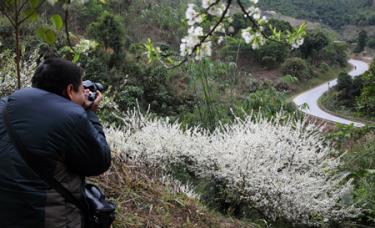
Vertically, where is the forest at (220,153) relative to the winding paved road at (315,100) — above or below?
above

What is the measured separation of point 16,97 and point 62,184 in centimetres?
36

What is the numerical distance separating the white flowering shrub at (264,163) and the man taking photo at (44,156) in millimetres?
3006

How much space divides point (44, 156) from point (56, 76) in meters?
0.33

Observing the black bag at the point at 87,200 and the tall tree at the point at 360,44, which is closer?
the black bag at the point at 87,200

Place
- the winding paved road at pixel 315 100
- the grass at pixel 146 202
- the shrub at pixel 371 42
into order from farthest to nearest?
the shrub at pixel 371 42
the winding paved road at pixel 315 100
the grass at pixel 146 202

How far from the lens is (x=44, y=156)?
1.66m

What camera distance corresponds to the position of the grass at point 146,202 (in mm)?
3475

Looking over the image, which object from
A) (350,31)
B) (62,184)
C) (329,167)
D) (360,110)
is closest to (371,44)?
(350,31)

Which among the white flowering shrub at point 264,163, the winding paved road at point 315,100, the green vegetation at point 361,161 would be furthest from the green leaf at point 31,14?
the winding paved road at point 315,100

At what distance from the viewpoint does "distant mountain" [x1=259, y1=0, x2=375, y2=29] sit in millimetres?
49500

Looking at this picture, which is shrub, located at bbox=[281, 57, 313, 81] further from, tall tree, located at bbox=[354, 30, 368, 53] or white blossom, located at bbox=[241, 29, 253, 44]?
white blossom, located at bbox=[241, 29, 253, 44]

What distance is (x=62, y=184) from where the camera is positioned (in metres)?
1.71

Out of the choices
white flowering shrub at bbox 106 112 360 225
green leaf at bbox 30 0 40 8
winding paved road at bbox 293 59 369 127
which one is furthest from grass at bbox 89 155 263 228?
winding paved road at bbox 293 59 369 127

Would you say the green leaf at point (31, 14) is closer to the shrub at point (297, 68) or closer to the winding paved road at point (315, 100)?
the winding paved road at point (315, 100)
